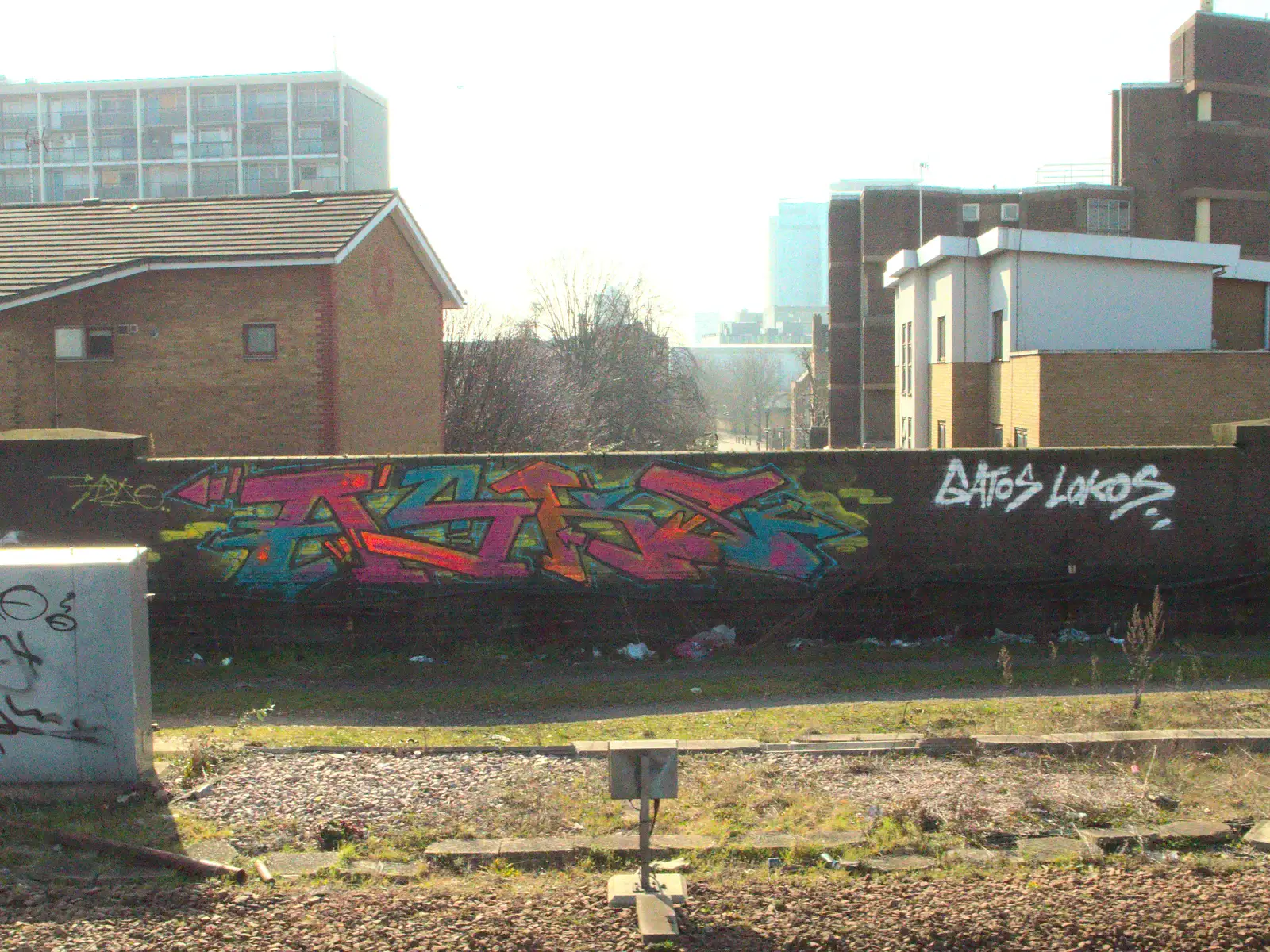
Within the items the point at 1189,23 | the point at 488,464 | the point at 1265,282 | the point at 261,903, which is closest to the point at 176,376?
the point at 488,464

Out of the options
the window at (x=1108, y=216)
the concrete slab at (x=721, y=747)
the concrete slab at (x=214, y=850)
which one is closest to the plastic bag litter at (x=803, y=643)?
the concrete slab at (x=721, y=747)

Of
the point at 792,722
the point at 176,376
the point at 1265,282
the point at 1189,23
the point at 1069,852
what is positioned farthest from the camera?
the point at 1189,23

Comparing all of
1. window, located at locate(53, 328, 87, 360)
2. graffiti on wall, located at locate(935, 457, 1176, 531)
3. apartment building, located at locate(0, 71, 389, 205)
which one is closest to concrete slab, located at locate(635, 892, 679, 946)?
graffiti on wall, located at locate(935, 457, 1176, 531)

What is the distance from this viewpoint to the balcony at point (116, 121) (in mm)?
72812

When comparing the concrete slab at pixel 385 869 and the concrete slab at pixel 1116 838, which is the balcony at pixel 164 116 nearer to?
the concrete slab at pixel 385 869

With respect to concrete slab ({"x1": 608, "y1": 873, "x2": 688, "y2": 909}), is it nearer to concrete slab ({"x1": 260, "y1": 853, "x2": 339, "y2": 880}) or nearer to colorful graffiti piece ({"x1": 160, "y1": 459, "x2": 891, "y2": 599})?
concrete slab ({"x1": 260, "y1": 853, "x2": 339, "y2": 880})

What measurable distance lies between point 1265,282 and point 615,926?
96.8 feet

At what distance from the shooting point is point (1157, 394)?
22.9 m

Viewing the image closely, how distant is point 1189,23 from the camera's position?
52562 mm

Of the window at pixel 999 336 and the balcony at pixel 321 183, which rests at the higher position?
the balcony at pixel 321 183

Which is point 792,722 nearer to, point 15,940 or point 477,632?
point 477,632

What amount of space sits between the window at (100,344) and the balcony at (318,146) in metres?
56.2

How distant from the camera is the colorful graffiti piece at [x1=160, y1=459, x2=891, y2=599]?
498 inches

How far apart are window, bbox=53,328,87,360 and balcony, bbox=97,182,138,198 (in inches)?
2310
